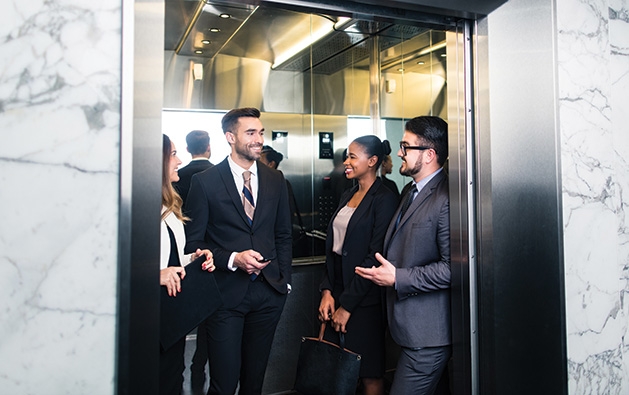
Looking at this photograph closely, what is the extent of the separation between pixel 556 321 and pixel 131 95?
1871mm

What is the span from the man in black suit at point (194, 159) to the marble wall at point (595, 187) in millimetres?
2767

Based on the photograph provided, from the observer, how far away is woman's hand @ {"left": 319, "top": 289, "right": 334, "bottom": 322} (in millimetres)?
3197

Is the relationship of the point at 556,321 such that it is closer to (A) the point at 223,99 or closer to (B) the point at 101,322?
(B) the point at 101,322

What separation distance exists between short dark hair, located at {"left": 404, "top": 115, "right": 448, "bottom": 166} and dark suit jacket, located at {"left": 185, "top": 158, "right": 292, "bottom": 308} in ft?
3.24

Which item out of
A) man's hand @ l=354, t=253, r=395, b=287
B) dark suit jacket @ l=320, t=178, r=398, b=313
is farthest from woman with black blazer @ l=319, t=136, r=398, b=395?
man's hand @ l=354, t=253, r=395, b=287

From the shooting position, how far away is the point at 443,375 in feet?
9.12

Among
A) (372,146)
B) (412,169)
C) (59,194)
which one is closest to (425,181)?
(412,169)

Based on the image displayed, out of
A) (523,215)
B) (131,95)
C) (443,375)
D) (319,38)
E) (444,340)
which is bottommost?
(443,375)

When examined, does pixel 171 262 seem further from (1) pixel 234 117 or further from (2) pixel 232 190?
(1) pixel 234 117

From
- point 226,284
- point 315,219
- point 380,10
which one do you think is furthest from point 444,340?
point 315,219

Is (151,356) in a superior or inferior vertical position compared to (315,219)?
inferior

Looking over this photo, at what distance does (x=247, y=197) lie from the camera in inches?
127

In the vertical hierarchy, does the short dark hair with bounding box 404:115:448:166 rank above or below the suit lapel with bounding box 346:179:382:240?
above

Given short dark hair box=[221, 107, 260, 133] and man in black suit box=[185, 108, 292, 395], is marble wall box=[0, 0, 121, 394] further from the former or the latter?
short dark hair box=[221, 107, 260, 133]
